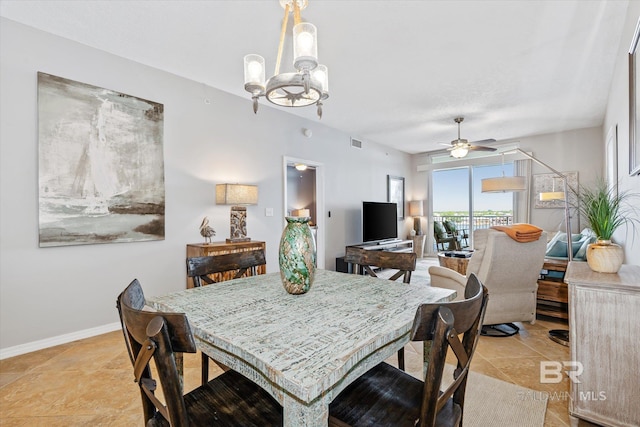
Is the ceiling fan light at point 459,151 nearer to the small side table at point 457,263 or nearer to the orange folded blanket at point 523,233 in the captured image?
the small side table at point 457,263

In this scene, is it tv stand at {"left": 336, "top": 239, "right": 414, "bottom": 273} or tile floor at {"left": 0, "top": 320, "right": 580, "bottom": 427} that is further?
tv stand at {"left": 336, "top": 239, "right": 414, "bottom": 273}

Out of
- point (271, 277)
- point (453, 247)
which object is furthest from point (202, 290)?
point (453, 247)

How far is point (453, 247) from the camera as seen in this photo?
713 cm

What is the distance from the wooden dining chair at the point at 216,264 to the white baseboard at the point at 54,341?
187cm

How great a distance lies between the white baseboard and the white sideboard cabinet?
3.66m

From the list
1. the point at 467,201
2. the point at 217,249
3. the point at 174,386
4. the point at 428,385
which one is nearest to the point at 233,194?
the point at 217,249

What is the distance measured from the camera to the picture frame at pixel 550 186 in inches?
229

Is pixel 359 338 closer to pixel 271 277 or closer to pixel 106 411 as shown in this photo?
pixel 271 277

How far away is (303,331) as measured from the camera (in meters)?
0.97

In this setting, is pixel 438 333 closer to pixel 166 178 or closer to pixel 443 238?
pixel 166 178

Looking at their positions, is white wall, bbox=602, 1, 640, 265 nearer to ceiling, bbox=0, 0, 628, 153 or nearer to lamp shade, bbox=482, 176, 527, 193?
ceiling, bbox=0, 0, 628, 153

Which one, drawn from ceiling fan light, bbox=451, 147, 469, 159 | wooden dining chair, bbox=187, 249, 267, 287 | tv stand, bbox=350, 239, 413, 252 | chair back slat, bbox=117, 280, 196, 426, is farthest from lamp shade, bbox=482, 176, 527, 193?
chair back slat, bbox=117, 280, 196, 426

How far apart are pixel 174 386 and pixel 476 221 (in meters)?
7.71

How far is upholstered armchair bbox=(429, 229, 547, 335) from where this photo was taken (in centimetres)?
267
